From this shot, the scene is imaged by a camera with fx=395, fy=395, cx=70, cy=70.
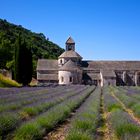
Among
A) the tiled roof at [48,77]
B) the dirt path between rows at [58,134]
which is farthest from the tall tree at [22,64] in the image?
the dirt path between rows at [58,134]

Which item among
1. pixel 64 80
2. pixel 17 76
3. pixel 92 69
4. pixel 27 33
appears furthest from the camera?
pixel 27 33

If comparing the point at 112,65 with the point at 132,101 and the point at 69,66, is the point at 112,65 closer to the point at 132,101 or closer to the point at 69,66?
the point at 69,66

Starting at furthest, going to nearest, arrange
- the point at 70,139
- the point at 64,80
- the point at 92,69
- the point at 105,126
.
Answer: the point at 92,69 → the point at 64,80 → the point at 105,126 → the point at 70,139

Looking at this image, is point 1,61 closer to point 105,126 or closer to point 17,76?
point 17,76

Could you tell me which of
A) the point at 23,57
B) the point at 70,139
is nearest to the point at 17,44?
the point at 23,57

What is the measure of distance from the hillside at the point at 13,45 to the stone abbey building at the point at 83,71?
866 cm

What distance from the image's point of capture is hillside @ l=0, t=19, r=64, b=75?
92.3 meters

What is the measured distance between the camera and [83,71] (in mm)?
87688

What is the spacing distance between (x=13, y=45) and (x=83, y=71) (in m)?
21.3

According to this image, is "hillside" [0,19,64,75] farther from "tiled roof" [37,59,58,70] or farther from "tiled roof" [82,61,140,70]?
"tiled roof" [82,61,140,70]

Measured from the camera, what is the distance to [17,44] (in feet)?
200

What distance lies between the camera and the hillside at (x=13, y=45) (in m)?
92.3

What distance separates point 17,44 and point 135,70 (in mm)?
37373

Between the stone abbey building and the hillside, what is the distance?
8663mm
